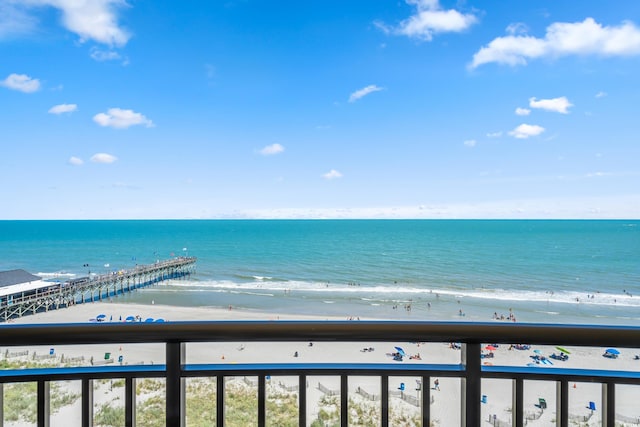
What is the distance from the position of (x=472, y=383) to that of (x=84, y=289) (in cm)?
2166

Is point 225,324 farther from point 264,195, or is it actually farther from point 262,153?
point 264,195

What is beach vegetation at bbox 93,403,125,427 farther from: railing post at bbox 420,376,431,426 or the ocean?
the ocean

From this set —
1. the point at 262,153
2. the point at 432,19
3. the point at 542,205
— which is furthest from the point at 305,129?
the point at 542,205

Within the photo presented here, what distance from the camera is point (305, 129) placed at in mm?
31828

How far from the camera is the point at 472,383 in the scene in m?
0.93

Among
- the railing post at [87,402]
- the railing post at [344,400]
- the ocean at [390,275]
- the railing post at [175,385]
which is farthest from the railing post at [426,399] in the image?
the ocean at [390,275]

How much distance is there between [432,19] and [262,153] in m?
35.2

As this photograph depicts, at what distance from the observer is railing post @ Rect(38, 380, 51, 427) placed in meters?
0.93

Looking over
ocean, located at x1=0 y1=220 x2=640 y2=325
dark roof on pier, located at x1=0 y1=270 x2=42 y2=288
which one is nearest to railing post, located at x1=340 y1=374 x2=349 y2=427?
ocean, located at x1=0 y1=220 x2=640 y2=325

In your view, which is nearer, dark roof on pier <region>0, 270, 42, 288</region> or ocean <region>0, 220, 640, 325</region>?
dark roof on pier <region>0, 270, 42, 288</region>

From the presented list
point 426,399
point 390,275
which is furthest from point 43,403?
point 390,275

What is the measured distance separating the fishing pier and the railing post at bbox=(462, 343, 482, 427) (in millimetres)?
17891

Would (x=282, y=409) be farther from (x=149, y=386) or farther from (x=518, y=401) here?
(x=518, y=401)

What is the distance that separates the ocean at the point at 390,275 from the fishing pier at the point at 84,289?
3.75ft
